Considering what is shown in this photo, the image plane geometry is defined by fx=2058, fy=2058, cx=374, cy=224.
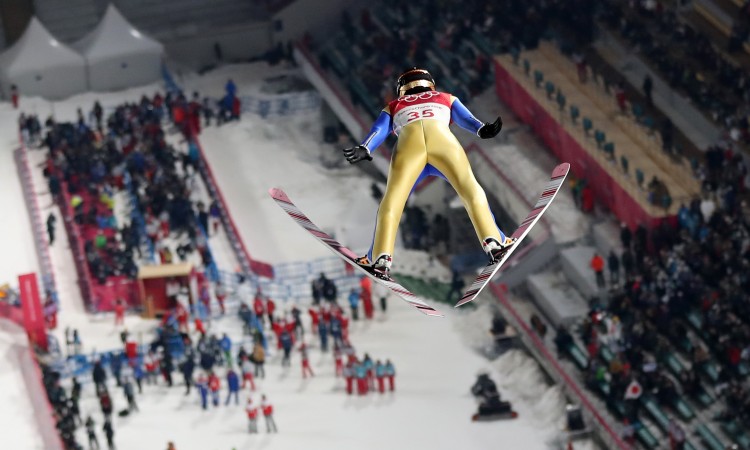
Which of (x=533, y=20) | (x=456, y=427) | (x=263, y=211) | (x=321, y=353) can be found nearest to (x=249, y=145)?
(x=263, y=211)

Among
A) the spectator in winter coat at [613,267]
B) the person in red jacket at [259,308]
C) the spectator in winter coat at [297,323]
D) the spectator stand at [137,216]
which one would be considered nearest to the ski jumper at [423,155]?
the spectator in winter coat at [613,267]

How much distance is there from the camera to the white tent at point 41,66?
60.2m

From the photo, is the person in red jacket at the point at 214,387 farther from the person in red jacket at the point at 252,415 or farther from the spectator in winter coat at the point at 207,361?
the person in red jacket at the point at 252,415

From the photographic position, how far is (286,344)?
44.1 meters

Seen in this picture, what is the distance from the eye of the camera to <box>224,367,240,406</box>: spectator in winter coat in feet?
140

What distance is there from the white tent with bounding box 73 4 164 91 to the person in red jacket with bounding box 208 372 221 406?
20.5 m

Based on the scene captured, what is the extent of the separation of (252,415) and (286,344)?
109 inches

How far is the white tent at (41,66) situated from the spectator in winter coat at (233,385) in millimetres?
20093

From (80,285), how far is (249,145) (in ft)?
34.1

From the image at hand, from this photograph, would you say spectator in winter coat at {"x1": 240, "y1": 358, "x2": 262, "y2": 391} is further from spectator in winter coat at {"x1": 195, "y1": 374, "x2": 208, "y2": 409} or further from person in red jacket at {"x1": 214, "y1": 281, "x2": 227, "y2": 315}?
person in red jacket at {"x1": 214, "y1": 281, "x2": 227, "y2": 315}

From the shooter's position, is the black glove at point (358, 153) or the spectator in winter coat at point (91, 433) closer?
the black glove at point (358, 153)

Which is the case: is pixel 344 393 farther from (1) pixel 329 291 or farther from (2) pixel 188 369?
(1) pixel 329 291

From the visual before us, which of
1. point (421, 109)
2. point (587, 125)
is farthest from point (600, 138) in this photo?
point (421, 109)

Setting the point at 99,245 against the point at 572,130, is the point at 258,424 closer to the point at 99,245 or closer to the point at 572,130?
the point at 99,245
